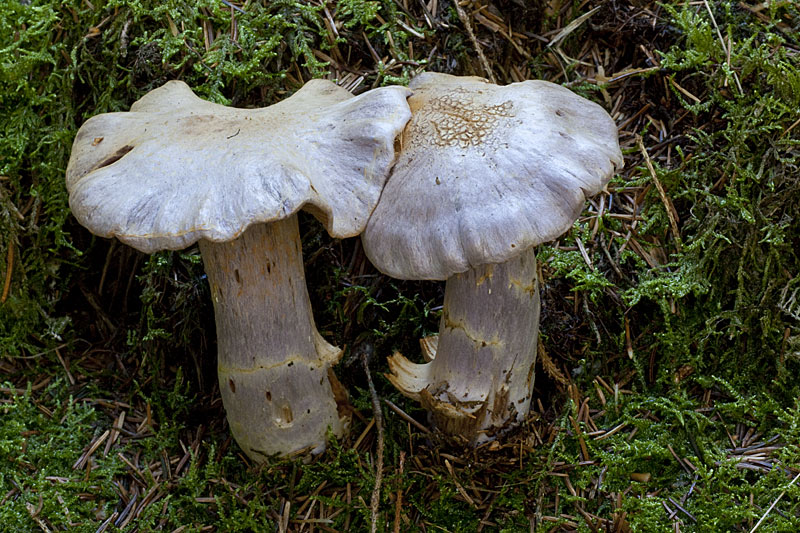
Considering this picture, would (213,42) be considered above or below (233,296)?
above

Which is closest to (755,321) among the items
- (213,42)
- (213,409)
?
(213,409)

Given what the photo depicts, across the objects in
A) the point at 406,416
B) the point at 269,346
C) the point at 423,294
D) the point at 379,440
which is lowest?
the point at 406,416

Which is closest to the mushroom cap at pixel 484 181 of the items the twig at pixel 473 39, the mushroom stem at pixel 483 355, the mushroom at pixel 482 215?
the mushroom at pixel 482 215

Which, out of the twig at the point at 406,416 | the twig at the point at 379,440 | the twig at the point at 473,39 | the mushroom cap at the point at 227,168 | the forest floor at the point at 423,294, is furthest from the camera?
the twig at the point at 473,39

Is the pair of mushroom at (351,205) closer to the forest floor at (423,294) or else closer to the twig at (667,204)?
the forest floor at (423,294)

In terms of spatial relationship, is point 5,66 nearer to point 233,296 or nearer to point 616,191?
point 233,296

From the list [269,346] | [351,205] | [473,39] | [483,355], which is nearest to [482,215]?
[351,205]

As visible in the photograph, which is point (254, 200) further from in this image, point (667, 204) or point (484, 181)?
point (667, 204)
